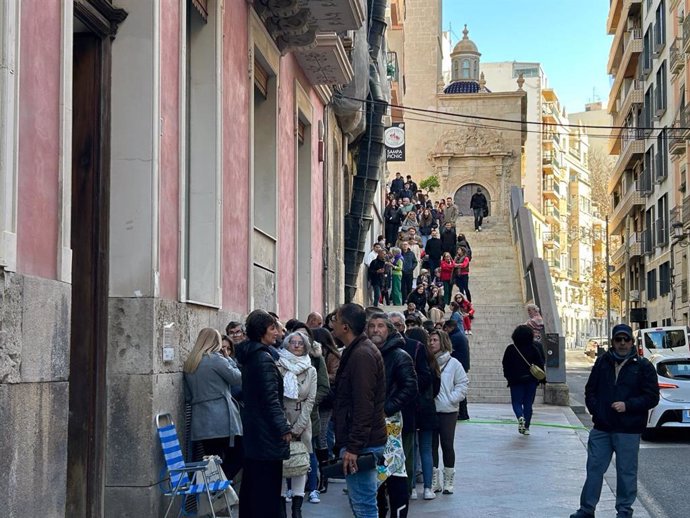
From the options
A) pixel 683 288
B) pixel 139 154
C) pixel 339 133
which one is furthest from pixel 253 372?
pixel 683 288

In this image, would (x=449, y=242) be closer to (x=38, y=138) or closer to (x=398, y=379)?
(x=398, y=379)

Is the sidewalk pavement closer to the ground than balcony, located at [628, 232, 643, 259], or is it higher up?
closer to the ground

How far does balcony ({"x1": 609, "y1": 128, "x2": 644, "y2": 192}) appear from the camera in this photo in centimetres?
5253

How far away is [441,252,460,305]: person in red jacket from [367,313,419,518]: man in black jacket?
16834 mm

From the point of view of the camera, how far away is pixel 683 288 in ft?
134

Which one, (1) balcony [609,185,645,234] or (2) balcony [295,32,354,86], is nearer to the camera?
(2) balcony [295,32,354,86]

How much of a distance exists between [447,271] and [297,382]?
1710 cm

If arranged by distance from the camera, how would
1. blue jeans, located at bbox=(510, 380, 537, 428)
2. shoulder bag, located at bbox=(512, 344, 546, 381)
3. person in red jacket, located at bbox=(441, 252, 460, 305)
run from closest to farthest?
shoulder bag, located at bbox=(512, 344, 546, 381), blue jeans, located at bbox=(510, 380, 537, 428), person in red jacket, located at bbox=(441, 252, 460, 305)

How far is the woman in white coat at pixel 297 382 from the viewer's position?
8805mm

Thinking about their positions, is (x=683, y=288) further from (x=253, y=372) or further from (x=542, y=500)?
(x=253, y=372)

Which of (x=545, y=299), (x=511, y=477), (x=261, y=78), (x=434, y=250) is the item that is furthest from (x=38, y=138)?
(x=434, y=250)

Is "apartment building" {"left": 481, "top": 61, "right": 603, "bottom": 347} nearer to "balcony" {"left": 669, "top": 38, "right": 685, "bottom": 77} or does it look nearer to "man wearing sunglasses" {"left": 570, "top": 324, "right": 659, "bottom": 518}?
"balcony" {"left": 669, "top": 38, "right": 685, "bottom": 77}

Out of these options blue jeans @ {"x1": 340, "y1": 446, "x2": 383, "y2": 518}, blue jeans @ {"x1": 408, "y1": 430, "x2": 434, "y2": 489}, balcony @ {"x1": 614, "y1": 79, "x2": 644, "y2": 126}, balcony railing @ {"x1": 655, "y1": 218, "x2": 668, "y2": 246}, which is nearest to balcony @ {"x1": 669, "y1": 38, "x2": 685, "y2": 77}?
balcony railing @ {"x1": 655, "y1": 218, "x2": 668, "y2": 246}

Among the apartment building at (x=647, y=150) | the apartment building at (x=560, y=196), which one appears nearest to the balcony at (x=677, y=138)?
the apartment building at (x=647, y=150)
